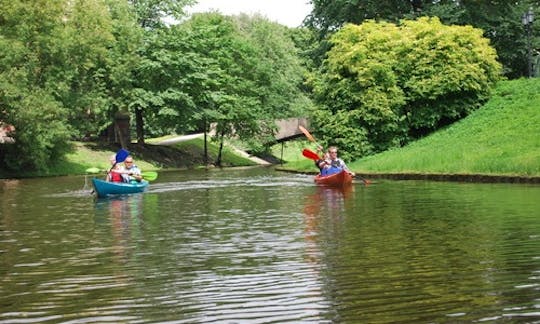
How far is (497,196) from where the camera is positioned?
1881cm

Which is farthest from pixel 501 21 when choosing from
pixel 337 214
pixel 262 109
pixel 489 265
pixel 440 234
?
pixel 489 265

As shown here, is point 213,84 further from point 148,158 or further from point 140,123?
point 148,158

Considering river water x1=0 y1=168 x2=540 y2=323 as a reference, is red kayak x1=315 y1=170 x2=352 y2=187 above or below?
above

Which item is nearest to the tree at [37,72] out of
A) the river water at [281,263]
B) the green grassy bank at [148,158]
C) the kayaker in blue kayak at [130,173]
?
the green grassy bank at [148,158]

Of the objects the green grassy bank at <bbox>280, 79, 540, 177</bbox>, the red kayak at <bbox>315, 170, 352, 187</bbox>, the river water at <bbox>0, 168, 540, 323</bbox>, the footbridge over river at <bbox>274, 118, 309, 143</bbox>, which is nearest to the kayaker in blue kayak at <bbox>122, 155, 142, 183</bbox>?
the red kayak at <bbox>315, 170, 352, 187</bbox>

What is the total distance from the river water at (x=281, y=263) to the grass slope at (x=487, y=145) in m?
8.34

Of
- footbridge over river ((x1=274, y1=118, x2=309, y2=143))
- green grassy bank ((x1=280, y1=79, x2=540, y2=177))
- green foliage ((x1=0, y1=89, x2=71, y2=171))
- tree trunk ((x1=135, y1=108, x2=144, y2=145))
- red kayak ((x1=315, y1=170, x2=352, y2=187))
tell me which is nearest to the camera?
red kayak ((x1=315, y1=170, x2=352, y2=187))

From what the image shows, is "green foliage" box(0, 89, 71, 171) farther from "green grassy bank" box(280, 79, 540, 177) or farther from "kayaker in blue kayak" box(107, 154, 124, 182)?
"kayaker in blue kayak" box(107, 154, 124, 182)

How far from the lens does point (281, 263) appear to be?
945cm

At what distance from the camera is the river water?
6.75 m

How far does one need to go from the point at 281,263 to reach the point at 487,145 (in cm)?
2352

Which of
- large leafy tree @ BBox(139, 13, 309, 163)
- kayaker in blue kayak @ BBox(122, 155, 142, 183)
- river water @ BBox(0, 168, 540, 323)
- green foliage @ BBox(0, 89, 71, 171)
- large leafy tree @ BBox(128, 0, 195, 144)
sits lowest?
river water @ BBox(0, 168, 540, 323)

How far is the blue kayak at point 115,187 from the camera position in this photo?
23.8 m

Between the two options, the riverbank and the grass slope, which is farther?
the grass slope
